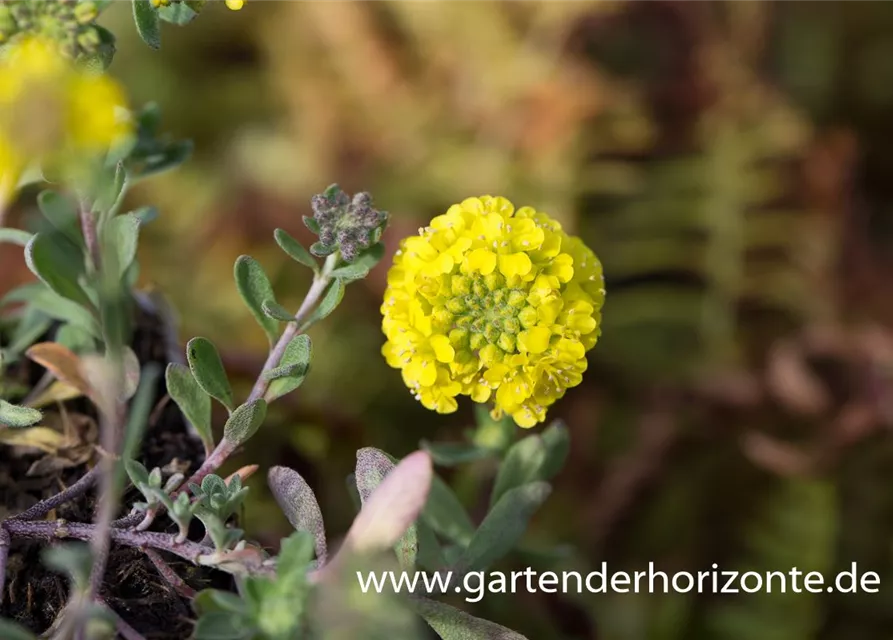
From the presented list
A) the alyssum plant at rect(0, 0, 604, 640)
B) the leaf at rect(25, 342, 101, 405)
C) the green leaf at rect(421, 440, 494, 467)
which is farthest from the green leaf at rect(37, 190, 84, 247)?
the green leaf at rect(421, 440, 494, 467)

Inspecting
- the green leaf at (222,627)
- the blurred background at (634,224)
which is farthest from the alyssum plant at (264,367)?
the blurred background at (634,224)

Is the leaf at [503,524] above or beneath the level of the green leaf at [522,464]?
beneath

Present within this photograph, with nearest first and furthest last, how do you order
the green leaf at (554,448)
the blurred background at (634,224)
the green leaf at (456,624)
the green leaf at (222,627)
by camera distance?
1. the green leaf at (222,627)
2. the green leaf at (456,624)
3. the green leaf at (554,448)
4. the blurred background at (634,224)

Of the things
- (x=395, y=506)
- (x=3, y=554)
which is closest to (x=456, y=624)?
(x=395, y=506)

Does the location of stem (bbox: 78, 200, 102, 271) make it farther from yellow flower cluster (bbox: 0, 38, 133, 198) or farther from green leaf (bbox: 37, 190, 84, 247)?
yellow flower cluster (bbox: 0, 38, 133, 198)

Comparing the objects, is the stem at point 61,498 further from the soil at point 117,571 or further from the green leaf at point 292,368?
the green leaf at point 292,368

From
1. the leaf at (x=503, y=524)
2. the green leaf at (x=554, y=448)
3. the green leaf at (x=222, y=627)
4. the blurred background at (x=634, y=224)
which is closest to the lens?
the green leaf at (x=222, y=627)

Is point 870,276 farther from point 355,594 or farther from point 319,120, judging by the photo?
point 355,594

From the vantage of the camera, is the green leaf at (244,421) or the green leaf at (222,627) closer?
the green leaf at (222,627)
